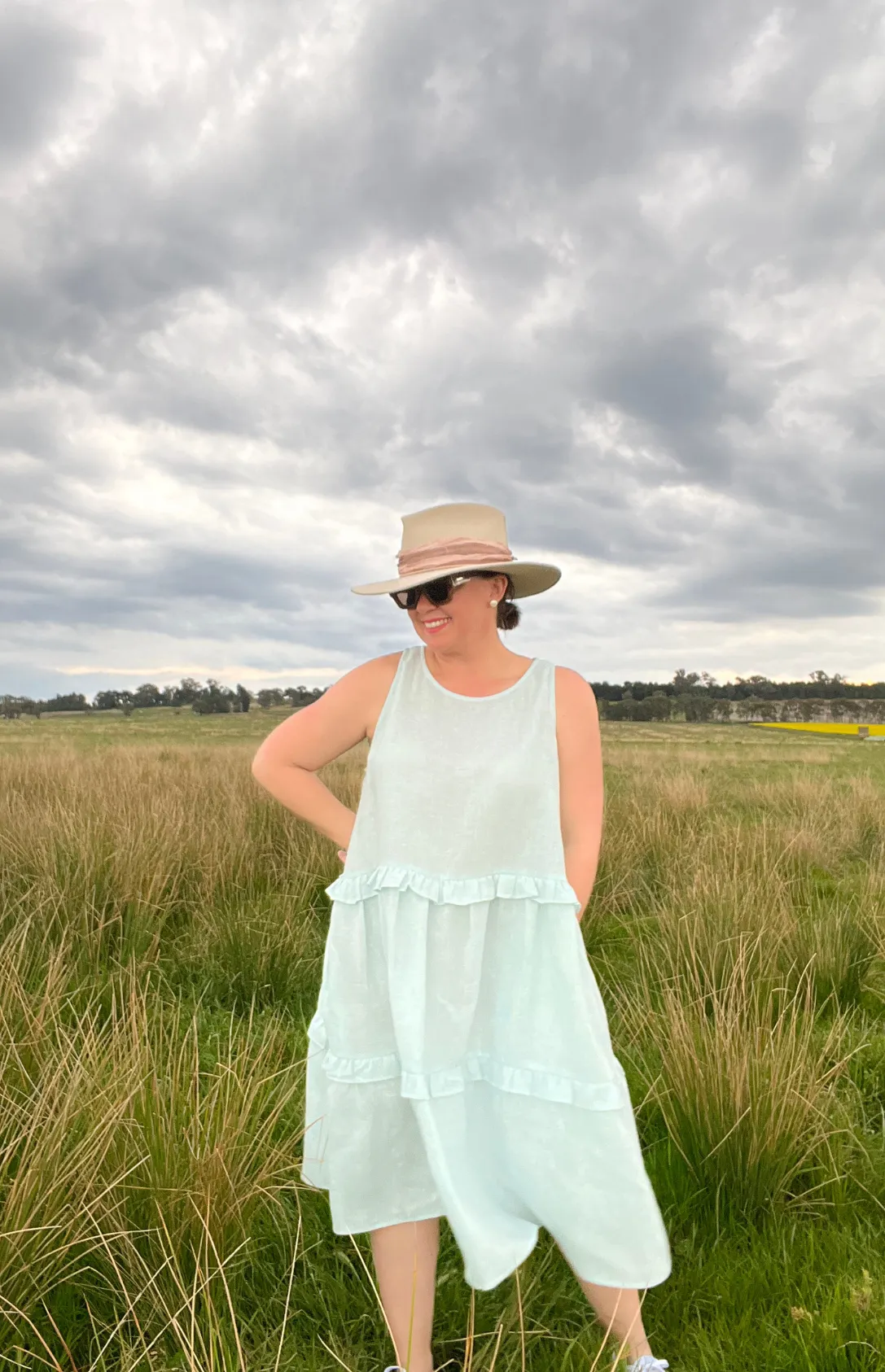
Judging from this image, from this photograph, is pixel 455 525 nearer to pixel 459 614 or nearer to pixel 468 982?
pixel 459 614

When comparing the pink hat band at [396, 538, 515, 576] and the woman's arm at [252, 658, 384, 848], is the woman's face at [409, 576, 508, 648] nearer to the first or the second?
the pink hat band at [396, 538, 515, 576]

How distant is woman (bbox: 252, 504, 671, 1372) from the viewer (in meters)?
1.94

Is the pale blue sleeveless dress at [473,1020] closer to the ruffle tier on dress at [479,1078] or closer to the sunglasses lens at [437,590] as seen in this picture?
the ruffle tier on dress at [479,1078]

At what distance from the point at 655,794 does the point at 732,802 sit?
167 centimetres

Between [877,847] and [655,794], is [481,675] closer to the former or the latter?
[877,847]

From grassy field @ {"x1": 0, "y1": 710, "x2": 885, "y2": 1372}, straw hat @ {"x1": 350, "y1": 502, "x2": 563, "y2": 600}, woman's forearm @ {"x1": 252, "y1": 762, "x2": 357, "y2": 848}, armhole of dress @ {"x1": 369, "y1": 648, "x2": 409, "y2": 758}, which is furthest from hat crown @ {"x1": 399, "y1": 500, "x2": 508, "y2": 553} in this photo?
grassy field @ {"x1": 0, "y1": 710, "x2": 885, "y2": 1372}

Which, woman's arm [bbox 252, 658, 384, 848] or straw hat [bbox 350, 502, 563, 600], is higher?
straw hat [bbox 350, 502, 563, 600]

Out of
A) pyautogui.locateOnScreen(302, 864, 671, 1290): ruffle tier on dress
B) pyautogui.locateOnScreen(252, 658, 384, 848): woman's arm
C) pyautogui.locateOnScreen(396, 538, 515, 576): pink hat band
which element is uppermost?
pyautogui.locateOnScreen(396, 538, 515, 576): pink hat band

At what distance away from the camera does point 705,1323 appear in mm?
2238

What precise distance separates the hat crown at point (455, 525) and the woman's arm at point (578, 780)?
1.36ft

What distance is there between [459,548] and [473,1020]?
108cm

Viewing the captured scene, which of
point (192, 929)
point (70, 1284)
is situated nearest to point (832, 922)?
point (192, 929)

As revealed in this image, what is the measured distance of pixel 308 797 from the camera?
222 cm

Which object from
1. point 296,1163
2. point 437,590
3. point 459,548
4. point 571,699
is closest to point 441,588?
point 437,590
